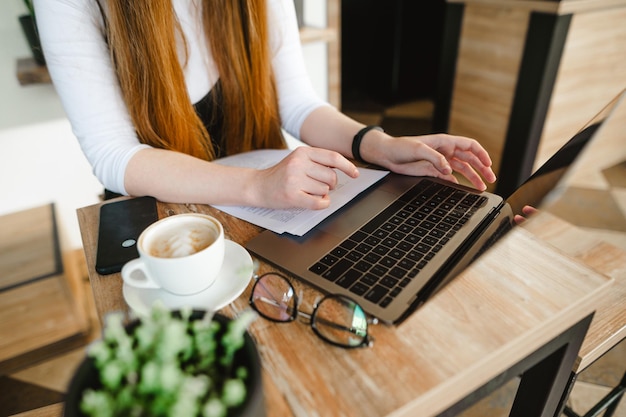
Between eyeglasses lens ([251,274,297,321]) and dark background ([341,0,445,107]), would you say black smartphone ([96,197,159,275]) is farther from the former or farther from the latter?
dark background ([341,0,445,107])

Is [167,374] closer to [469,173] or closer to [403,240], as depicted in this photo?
[403,240]

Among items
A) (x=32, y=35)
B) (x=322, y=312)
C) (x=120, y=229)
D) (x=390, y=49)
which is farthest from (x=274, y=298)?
(x=390, y=49)

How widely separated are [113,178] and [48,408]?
364mm

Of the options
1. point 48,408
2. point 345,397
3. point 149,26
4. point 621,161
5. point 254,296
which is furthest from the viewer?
point 621,161

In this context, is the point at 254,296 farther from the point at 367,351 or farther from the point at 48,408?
the point at 48,408

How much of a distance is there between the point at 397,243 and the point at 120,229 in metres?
0.40

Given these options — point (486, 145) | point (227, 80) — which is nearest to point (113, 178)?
point (227, 80)

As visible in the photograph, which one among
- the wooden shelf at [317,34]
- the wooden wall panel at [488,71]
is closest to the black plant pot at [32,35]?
the wooden shelf at [317,34]

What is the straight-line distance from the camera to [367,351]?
0.42 metres

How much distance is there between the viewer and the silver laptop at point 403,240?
1.57 feet

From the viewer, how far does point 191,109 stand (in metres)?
0.84

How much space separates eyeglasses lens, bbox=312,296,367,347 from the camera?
429 millimetres

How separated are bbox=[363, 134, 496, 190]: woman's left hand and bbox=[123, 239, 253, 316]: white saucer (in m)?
0.37

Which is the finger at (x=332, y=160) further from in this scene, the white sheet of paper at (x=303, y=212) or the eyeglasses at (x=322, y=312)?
the eyeglasses at (x=322, y=312)
